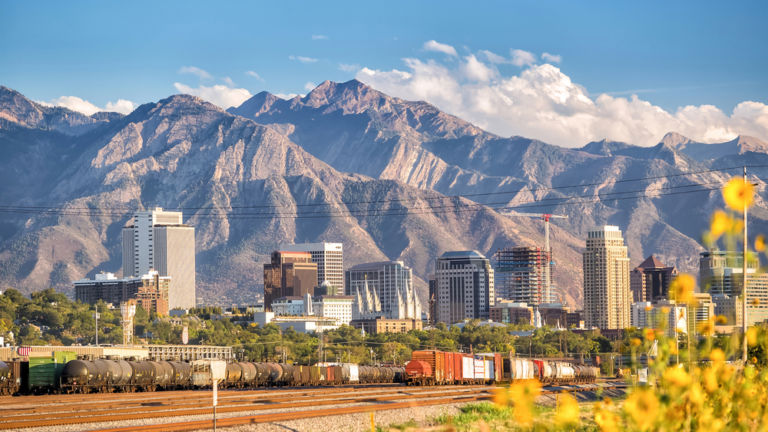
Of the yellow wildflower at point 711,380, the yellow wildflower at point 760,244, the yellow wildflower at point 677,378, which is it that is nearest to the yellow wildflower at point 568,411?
the yellow wildflower at point 677,378

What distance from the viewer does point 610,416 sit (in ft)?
38.2

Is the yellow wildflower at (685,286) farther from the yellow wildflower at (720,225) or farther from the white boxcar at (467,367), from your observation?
the white boxcar at (467,367)

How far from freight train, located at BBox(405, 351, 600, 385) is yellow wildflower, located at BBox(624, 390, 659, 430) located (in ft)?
251

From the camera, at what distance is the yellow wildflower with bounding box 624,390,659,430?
33.8 ft

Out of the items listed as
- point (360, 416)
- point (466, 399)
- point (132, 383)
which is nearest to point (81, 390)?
point (132, 383)

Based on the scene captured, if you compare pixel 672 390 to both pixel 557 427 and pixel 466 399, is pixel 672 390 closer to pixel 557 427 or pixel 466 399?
pixel 557 427

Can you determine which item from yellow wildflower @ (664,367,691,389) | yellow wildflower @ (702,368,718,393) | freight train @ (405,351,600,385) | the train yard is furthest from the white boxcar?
yellow wildflower @ (664,367,691,389)

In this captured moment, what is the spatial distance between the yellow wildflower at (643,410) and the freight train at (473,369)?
251 ft

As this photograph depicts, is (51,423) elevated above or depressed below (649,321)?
below

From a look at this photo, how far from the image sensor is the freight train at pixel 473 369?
95.2m

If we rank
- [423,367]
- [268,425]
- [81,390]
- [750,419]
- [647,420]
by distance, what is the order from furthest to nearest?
[423,367] < [81,390] < [268,425] < [750,419] < [647,420]

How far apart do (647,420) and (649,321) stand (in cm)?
323

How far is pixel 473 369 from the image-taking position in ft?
344

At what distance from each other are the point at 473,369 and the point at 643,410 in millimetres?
95737
